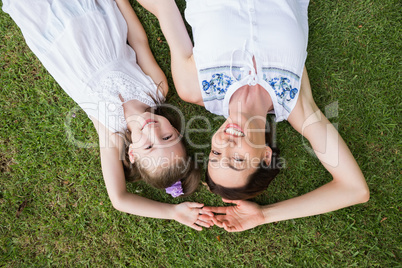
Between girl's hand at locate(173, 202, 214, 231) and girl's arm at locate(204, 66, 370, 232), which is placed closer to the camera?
girl's arm at locate(204, 66, 370, 232)

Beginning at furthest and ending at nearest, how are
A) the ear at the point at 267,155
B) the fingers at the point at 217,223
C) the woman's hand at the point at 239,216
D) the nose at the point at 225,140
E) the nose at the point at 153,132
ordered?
the fingers at the point at 217,223
the woman's hand at the point at 239,216
the ear at the point at 267,155
the nose at the point at 153,132
the nose at the point at 225,140

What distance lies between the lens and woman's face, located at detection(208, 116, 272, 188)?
248 centimetres

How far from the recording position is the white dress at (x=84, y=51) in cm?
301

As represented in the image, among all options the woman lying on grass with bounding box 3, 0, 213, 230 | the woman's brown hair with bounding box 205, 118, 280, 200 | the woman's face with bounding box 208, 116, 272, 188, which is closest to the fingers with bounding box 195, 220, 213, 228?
the woman lying on grass with bounding box 3, 0, 213, 230

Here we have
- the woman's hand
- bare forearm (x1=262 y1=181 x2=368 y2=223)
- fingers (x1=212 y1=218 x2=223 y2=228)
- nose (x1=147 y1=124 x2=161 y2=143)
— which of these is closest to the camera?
nose (x1=147 y1=124 x2=161 y2=143)

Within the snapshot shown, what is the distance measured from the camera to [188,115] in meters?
3.65

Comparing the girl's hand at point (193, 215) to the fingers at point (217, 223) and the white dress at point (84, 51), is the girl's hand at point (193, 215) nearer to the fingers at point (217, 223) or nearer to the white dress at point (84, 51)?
the fingers at point (217, 223)

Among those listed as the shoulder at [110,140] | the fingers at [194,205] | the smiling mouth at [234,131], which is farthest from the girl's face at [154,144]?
the fingers at [194,205]

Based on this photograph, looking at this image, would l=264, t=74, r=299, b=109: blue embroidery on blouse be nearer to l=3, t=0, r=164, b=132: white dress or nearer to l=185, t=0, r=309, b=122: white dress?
l=185, t=0, r=309, b=122: white dress

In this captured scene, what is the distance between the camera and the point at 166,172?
2.79 meters

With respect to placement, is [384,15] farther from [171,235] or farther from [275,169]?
[171,235]

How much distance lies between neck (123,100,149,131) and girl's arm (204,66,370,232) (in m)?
1.66

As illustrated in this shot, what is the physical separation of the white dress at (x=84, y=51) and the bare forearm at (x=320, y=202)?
6.68 ft

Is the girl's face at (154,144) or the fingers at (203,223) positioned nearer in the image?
the girl's face at (154,144)
